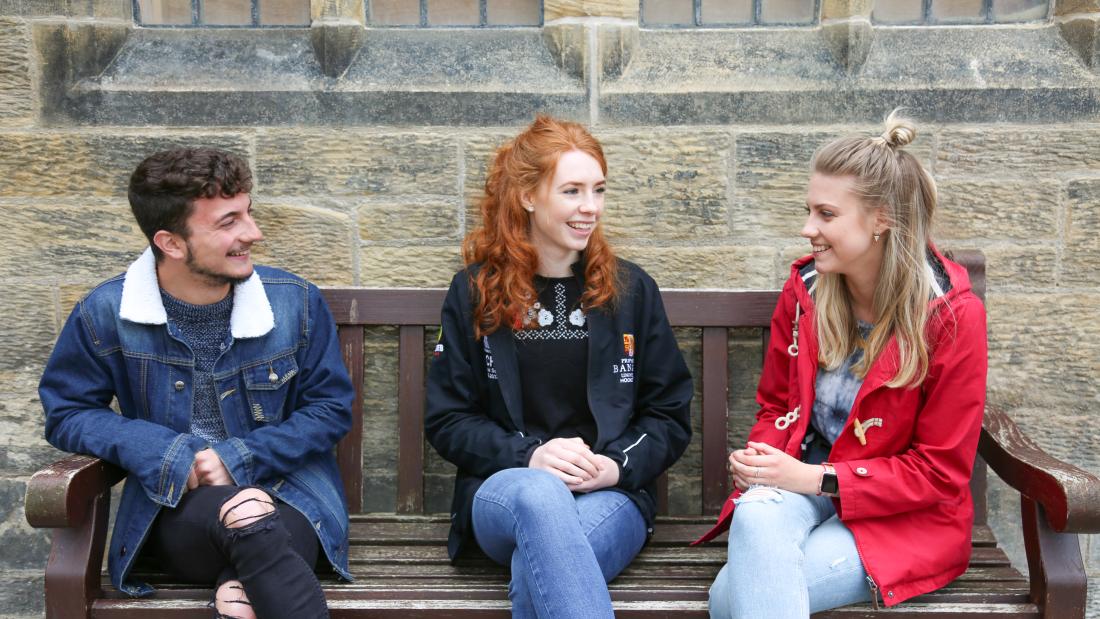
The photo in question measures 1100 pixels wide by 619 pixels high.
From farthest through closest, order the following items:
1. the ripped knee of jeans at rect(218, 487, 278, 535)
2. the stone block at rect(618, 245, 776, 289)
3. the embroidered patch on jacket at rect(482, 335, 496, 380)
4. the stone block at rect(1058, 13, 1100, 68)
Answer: the stone block at rect(618, 245, 776, 289), the stone block at rect(1058, 13, 1100, 68), the embroidered patch on jacket at rect(482, 335, 496, 380), the ripped knee of jeans at rect(218, 487, 278, 535)

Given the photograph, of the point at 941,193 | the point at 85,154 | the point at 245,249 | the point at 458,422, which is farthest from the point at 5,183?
the point at 941,193

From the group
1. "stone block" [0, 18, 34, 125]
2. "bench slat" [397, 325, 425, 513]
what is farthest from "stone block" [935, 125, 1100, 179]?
"stone block" [0, 18, 34, 125]

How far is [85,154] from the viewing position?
11.3 ft

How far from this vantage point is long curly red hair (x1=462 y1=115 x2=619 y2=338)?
290 cm

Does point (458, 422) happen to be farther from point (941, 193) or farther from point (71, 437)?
point (941, 193)

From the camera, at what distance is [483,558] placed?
2.92m

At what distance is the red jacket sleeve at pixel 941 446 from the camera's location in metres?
2.52

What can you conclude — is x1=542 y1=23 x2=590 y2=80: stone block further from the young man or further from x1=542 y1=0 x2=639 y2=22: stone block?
the young man

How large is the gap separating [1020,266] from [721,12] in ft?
4.36

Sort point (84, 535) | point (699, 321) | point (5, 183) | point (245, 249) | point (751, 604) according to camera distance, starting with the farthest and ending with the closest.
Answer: point (5, 183)
point (699, 321)
point (245, 249)
point (84, 535)
point (751, 604)

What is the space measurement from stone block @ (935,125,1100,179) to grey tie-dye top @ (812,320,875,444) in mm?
1027

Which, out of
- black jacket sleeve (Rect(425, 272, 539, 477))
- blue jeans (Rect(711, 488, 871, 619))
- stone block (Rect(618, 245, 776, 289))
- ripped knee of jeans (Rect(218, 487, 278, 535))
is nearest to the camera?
blue jeans (Rect(711, 488, 871, 619))

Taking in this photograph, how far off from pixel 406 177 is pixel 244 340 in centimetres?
90

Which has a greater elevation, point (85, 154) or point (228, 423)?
point (85, 154)
